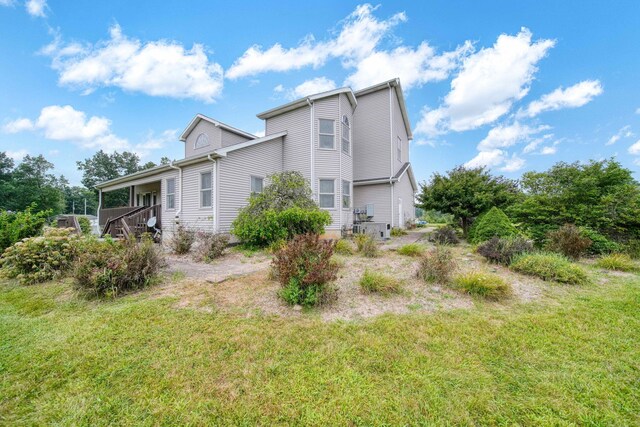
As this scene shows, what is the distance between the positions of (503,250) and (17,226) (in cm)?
1451

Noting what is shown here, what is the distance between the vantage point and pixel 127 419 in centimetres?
194

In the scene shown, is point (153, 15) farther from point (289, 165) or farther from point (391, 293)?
point (391, 293)

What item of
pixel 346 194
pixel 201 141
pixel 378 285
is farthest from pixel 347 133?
pixel 378 285

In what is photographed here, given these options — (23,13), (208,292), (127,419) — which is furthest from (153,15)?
(127,419)

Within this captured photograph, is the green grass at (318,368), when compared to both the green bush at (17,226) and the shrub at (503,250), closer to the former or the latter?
the shrub at (503,250)

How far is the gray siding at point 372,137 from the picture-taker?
15844mm

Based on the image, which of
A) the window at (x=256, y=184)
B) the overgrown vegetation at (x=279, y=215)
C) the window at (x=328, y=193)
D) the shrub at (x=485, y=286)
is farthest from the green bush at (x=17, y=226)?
the shrub at (x=485, y=286)

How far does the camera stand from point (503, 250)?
6.79 metres

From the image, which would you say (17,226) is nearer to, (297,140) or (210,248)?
(210,248)

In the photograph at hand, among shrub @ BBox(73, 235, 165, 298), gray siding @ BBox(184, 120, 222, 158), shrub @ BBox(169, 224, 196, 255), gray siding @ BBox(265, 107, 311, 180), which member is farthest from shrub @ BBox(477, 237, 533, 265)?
gray siding @ BBox(184, 120, 222, 158)

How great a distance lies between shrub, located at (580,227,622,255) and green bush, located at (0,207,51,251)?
17126 mm

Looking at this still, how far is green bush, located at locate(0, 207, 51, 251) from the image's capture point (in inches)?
277

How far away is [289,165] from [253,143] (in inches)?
89.2

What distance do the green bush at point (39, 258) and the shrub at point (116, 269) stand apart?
1.73 meters
